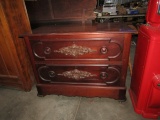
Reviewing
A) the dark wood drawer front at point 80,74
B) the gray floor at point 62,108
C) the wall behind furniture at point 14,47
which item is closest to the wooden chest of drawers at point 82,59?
the dark wood drawer front at point 80,74

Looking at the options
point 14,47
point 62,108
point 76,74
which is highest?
point 14,47

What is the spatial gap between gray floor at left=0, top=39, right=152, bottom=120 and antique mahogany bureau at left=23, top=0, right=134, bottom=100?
0.11 m

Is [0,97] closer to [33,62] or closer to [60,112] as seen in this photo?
[33,62]

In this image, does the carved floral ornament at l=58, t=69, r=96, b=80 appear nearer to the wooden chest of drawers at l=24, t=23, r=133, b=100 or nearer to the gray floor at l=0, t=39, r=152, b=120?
the wooden chest of drawers at l=24, t=23, r=133, b=100

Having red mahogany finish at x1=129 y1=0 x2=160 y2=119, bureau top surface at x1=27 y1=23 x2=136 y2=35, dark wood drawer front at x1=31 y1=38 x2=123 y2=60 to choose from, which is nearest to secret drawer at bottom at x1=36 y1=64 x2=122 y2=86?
dark wood drawer front at x1=31 y1=38 x2=123 y2=60

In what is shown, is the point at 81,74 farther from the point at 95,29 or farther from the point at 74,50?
the point at 95,29

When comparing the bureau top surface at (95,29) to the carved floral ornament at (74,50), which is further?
the carved floral ornament at (74,50)

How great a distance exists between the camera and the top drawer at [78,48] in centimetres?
125

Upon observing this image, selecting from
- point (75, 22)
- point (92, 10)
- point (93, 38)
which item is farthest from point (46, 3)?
point (93, 38)

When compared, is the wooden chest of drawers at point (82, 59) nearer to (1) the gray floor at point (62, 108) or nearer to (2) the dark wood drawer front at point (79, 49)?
(2) the dark wood drawer front at point (79, 49)

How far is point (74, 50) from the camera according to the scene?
52.6 inches

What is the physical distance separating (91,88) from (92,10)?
1.07 meters

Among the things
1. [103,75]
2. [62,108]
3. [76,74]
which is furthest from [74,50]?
[62,108]

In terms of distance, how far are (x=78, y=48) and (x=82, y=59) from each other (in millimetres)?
143
